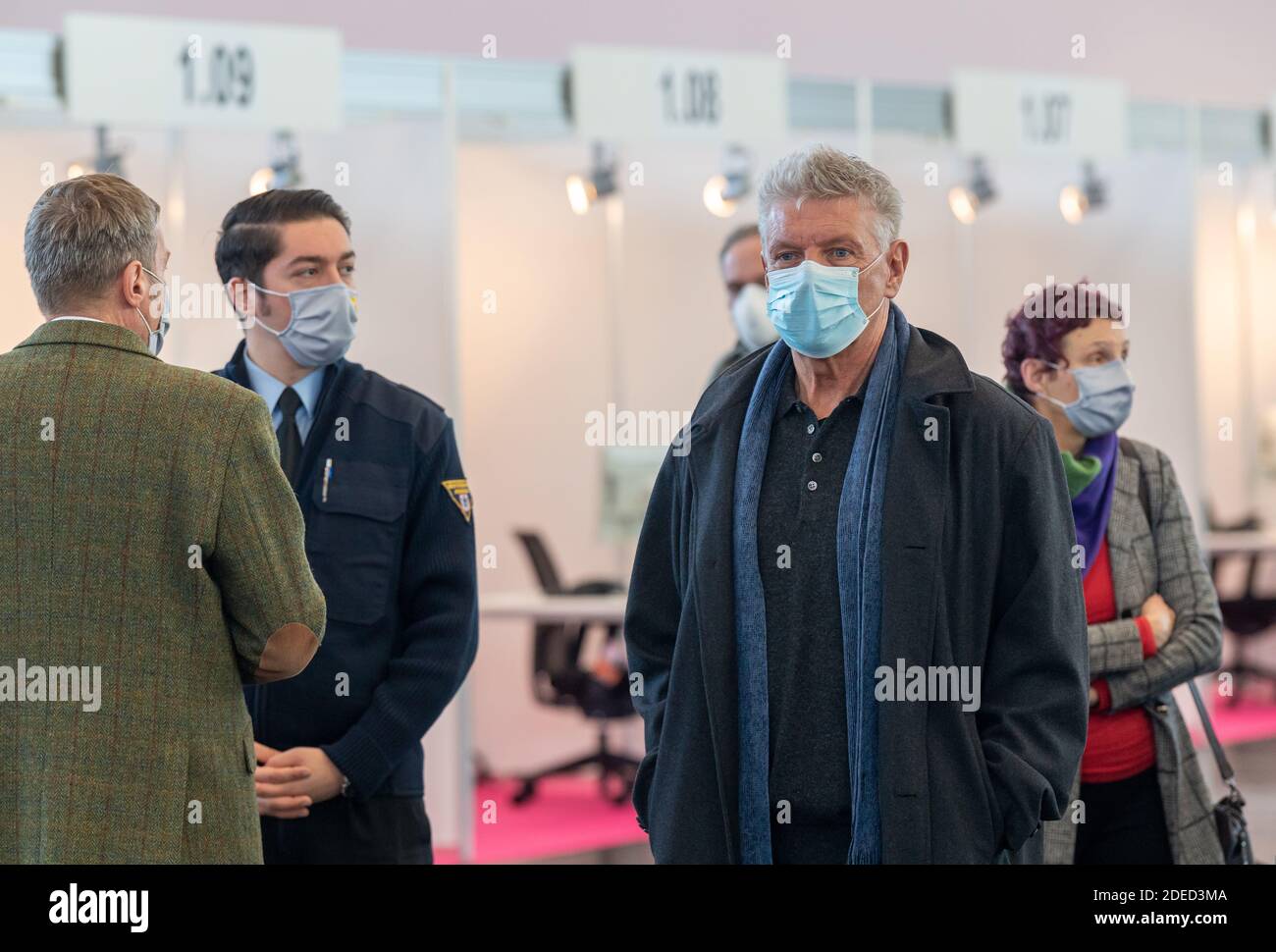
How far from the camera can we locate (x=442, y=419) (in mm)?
2578

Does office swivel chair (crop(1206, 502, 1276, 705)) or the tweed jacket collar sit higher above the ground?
the tweed jacket collar

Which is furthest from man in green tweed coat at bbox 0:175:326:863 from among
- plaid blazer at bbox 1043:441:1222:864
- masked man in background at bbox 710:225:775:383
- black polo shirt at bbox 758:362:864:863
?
masked man in background at bbox 710:225:775:383

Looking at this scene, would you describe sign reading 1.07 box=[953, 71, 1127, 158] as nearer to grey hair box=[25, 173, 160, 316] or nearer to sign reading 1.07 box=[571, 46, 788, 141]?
sign reading 1.07 box=[571, 46, 788, 141]

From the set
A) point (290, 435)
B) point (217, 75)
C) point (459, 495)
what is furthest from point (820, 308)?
point (217, 75)

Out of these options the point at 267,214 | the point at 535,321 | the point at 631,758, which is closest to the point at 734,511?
the point at 267,214

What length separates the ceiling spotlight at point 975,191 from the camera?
283 inches

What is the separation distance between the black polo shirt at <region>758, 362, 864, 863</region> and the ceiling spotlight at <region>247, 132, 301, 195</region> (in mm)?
3930

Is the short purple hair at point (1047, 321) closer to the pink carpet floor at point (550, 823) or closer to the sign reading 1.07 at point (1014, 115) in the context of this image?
Answer: the pink carpet floor at point (550, 823)

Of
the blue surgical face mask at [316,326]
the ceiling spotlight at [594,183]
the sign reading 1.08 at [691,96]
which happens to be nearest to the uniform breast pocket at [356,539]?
the blue surgical face mask at [316,326]

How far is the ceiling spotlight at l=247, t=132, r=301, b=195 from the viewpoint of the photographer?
5504 mm

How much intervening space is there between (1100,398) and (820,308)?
867mm

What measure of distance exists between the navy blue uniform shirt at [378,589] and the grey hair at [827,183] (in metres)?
0.82

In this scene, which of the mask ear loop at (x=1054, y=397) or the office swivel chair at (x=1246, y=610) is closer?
the mask ear loop at (x=1054, y=397)
